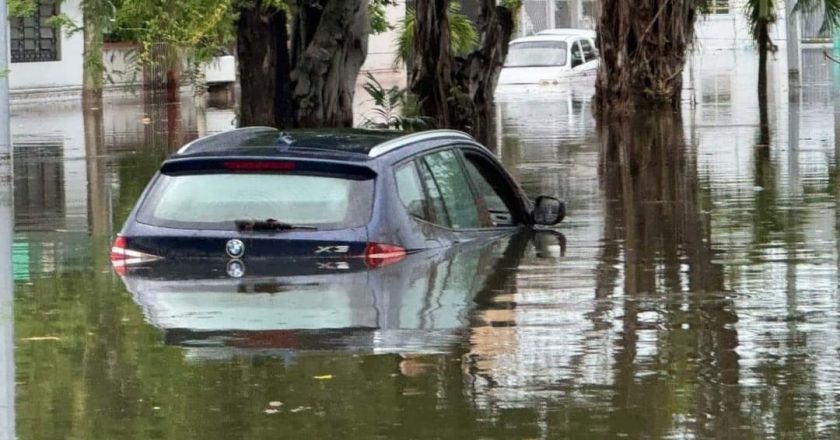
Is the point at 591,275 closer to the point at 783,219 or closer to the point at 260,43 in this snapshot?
the point at 783,219

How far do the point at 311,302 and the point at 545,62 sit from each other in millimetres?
32861

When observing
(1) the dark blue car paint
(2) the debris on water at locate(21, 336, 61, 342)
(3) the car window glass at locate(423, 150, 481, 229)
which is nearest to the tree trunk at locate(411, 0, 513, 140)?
(3) the car window glass at locate(423, 150, 481, 229)

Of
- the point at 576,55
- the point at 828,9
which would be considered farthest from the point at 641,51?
the point at 576,55

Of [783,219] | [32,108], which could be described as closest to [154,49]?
[32,108]

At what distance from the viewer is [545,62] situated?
138ft

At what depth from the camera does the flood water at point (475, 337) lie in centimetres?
721

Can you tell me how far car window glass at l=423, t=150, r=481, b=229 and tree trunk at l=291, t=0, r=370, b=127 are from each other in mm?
10283

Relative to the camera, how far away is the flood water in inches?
284

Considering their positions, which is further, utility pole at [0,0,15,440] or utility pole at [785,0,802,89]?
utility pole at [785,0,802,89]

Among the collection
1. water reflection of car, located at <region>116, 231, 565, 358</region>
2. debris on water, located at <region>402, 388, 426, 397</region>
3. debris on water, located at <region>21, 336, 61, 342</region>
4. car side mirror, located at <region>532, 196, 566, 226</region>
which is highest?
car side mirror, located at <region>532, 196, 566, 226</region>

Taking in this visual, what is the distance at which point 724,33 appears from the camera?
6919 centimetres

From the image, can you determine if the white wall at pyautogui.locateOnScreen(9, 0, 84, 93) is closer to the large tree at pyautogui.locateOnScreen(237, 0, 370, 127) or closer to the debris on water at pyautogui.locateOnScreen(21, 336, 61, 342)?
the large tree at pyautogui.locateOnScreen(237, 0, 370, 127)

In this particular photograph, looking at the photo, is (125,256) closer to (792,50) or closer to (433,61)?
(433,61)

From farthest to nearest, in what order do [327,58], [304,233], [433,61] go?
1. [433,61]
2. [327,58]
3. [304,233]
